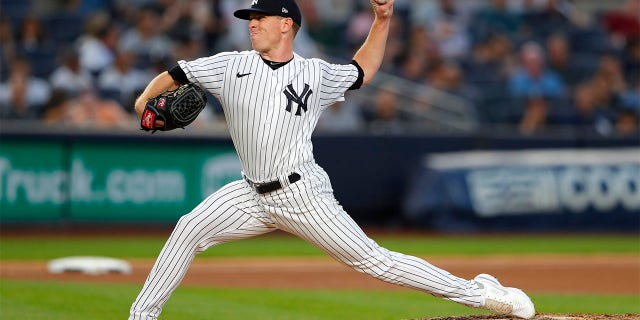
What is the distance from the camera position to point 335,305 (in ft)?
26.2

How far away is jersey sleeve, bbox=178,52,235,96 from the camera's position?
5.55 m

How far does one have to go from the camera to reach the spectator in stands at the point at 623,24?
1900 cm

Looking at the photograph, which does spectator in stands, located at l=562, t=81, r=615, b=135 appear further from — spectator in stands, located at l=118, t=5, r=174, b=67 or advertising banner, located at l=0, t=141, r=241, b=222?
spectator in stands, located at l=118, t=5, r=174, b=67

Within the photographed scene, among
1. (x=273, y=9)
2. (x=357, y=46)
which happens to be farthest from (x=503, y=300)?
(x=357, y=46)

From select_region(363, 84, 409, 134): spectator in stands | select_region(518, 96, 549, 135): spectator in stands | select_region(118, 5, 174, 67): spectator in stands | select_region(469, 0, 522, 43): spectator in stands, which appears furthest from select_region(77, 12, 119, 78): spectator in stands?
select_region(469, 0, 522, 43): spectator in stands

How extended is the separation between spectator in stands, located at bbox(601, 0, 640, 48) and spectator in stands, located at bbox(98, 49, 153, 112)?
28.0ft

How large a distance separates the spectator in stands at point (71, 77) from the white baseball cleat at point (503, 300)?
8656 mm

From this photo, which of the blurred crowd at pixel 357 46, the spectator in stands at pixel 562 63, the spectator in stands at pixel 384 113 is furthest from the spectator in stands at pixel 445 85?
the spectator in stands at pixel 562 63

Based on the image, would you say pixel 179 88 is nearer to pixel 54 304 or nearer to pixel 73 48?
pixel 54 304

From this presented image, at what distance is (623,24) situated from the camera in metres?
19.3

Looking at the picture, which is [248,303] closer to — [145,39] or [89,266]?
[89,266]

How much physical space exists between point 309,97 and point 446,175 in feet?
29.6

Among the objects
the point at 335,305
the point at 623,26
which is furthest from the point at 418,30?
the point at 335,305

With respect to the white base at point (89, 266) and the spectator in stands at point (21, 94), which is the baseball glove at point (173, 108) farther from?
the spectator in stands at point (21, 94)
